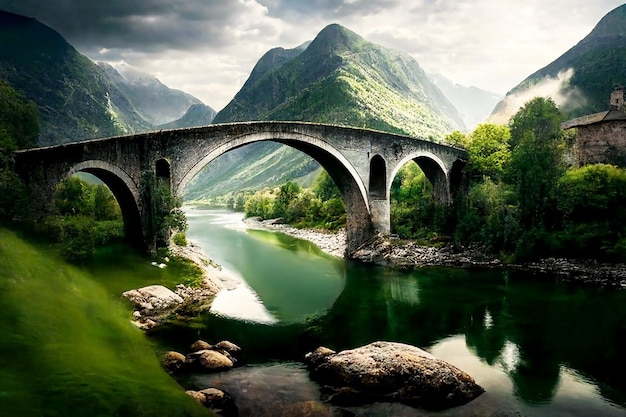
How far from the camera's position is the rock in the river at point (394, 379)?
39.9ft

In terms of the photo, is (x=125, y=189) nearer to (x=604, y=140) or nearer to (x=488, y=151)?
(x=488, y=151)

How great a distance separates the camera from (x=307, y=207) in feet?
214

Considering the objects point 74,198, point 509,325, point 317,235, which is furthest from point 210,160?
point 317,235

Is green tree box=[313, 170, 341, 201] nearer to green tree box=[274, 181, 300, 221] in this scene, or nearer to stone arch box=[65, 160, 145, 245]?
green tree box=[274, 181, 300, 221]

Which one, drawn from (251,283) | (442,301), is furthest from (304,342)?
(251,283)

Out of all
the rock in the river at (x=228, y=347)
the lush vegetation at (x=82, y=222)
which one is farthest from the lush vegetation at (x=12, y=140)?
the rock in the river at (x=228, y=347)

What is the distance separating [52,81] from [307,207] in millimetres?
127232

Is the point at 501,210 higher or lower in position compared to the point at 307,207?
higher

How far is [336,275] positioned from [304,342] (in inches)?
537

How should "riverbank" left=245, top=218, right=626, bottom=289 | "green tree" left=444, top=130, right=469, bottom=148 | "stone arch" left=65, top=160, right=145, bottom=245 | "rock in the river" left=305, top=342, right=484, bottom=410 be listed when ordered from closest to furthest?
"rock in the river" left=305, top=342, right=484, bottom=410
"stone arch" left=65, top=160, right=145, bottom=245
"riverbank" left=245, top=218, right=626, bottom=289
"green tree" left=444, top=130, right=469, bottom=148

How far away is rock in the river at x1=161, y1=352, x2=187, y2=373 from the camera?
1359cm

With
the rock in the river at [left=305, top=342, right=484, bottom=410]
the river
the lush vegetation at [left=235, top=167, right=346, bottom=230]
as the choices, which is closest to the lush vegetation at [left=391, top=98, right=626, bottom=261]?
the river

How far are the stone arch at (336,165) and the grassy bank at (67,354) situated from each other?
462 inches

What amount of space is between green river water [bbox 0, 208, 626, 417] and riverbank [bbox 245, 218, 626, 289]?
6.58 ft
